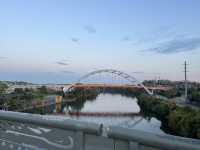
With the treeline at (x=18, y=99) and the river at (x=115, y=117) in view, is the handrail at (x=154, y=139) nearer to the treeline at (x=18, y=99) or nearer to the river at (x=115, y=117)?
the river at (x=115, y=117)

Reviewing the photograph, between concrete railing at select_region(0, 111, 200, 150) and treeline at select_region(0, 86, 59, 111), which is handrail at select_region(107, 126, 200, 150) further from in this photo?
treeline at select_region(0, 86, 59, 111)

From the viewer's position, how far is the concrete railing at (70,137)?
1174 millimetres

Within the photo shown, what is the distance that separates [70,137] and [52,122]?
0.44 feet

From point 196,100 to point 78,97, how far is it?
3400cm

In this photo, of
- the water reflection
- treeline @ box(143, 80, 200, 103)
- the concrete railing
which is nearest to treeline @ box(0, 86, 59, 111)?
the water reflection

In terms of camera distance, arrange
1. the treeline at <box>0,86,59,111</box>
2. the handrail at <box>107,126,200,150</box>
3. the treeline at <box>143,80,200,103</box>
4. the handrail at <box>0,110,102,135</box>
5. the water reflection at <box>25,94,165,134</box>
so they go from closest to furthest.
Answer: the handrail at <box>107,126,200,150</box>
the handrail at <box>0,110,102,135</box>
the water reflection at <box>25,94,165,134</box>
the treeline at <box>0,86,59,111</box>
the treeline at <box>143,80,200,103</box>

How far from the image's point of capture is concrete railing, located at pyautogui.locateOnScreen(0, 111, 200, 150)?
1.17 metres

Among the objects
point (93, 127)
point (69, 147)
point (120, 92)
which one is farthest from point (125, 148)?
point (120, 92)

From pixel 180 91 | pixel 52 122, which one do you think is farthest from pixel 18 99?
pixel 52 122

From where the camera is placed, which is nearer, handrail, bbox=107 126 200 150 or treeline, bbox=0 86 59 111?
handrail, bbox=107 126 200 150

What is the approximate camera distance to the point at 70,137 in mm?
1450

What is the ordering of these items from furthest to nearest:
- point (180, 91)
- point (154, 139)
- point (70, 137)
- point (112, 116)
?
point (180, 91) → point (112, 116) → point (70, 137) → point (154, 139)

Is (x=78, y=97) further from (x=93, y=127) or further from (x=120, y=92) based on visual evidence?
(x=93, y=127)

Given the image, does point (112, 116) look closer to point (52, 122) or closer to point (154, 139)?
point (52, 122)
